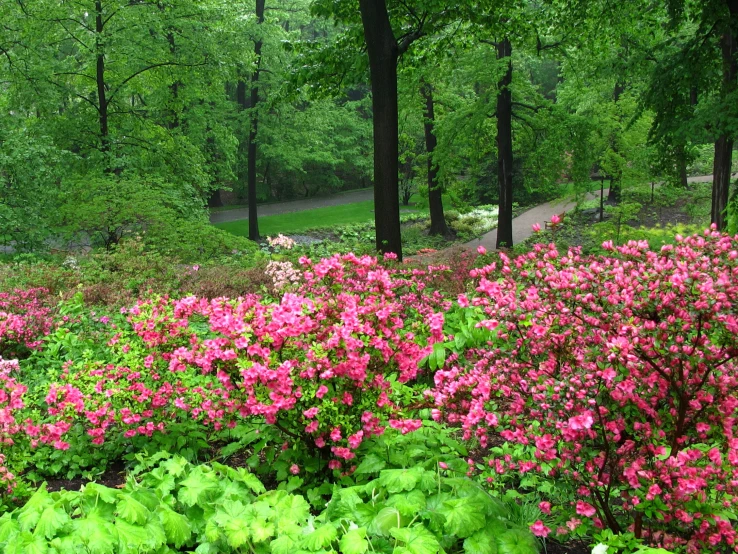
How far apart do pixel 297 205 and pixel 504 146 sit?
20331 millimetres

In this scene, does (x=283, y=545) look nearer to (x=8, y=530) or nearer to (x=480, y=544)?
(x=480, y=544)

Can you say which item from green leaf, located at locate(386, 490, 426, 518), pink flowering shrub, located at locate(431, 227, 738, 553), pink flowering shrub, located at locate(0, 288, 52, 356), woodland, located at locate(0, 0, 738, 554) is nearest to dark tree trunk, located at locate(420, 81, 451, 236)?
woodland, located at locate(0, 0, 738, 554)

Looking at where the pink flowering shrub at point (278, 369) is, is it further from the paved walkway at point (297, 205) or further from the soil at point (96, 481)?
the paved walkway at point (297, 205)

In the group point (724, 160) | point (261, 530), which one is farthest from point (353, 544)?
point (724, 160)

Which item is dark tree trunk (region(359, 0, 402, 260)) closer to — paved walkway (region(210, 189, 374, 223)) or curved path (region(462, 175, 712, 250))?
curved path (region(462, 175, 712, 250))

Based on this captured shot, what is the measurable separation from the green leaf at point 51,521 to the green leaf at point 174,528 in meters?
0.41

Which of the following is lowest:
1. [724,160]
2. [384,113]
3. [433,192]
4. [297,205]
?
[297,205]

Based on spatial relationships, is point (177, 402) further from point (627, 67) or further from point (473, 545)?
point (627, 67)

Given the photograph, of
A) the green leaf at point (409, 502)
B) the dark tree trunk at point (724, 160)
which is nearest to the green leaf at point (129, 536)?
the green leaf at point (409, 502)

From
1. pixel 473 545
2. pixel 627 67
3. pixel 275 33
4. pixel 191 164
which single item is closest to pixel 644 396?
pixel 473 545

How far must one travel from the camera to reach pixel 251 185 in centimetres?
2298

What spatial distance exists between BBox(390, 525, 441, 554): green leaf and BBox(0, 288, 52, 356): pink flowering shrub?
483 cm

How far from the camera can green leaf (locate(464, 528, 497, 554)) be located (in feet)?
8.59

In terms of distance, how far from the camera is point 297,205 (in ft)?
113
